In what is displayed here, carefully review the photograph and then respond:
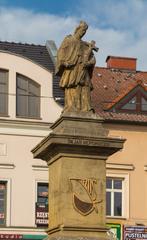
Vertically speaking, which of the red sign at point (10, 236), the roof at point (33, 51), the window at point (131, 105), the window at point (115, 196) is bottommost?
the red sign at point (10, 236)

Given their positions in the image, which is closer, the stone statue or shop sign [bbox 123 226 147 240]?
the stone statue

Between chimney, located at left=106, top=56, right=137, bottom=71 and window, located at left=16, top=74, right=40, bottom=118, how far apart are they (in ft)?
28.8

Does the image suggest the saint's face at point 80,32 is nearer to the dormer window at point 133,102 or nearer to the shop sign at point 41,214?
the shop sign at point 41,214

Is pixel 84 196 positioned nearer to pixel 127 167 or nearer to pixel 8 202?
pixel 8 202

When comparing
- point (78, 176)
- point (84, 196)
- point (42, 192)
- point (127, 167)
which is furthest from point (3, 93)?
point (84, 196)

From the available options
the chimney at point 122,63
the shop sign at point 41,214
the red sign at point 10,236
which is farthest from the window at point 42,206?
the chimney at point 122,63

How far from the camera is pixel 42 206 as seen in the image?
115 feet

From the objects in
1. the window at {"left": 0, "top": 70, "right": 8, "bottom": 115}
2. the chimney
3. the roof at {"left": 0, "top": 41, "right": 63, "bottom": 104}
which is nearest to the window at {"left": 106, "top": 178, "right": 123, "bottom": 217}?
the roof at {"left": 0, "top": 41, "right": 63, "bottom": 104}

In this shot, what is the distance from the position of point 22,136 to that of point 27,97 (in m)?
1.53

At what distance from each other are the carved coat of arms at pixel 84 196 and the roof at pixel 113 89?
19320 mm

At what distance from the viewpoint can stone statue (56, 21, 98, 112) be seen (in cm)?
1869

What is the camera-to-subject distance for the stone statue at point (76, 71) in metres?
18.7

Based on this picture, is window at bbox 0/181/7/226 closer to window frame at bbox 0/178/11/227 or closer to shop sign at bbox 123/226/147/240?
window frame at bbox 0/178/11/227

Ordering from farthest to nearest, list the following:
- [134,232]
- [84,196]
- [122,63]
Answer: [122,63], [134,232], [84,196]
